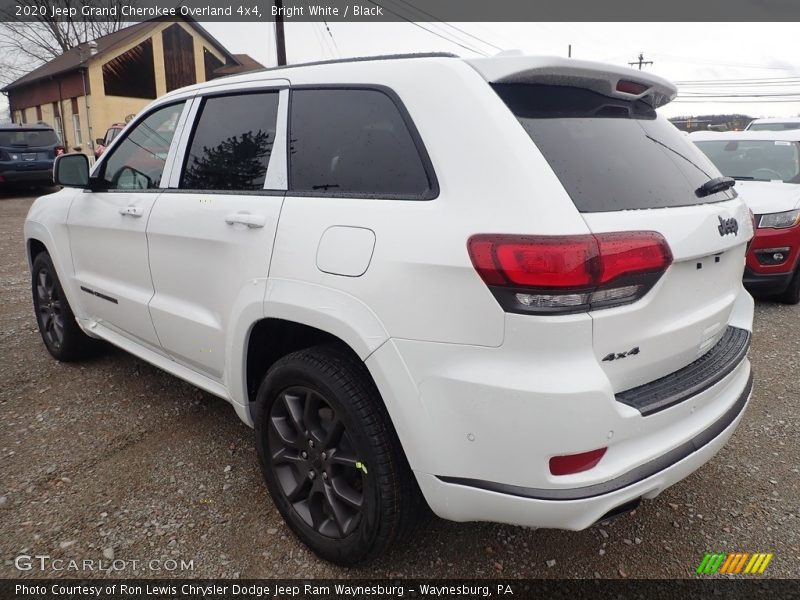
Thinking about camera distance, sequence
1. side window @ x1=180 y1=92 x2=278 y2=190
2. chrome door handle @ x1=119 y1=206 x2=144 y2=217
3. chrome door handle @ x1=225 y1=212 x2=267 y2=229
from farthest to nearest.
→ chrome door handle @ x1=119 y1=206 x2=144 y2=217
side window @ x1=180 y1=92 x2=278 y2=190
chrome door handle @ x1=225 y1=212 x2=267 y2=229

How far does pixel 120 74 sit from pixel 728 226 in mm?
32829

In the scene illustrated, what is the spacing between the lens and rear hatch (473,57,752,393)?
5.67 feet

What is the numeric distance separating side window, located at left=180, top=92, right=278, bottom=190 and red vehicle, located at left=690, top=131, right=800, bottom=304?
4.46 meters

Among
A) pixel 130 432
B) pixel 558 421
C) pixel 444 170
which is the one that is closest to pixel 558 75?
pixel 444 170

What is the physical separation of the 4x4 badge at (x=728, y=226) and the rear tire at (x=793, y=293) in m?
4.35

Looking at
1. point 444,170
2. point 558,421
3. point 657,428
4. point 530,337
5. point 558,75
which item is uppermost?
point 558,75

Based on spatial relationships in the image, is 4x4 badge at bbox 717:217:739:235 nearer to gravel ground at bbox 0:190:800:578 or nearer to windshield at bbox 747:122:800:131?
gravel ground at bbox 0:190:800:578

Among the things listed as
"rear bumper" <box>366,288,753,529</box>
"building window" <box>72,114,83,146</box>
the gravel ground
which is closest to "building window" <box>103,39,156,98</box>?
→ "building window" <box>72,114,83,146</box>

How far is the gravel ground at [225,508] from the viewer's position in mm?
2262

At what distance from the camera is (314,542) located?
222 cm

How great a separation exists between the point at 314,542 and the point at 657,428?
1.30 metres

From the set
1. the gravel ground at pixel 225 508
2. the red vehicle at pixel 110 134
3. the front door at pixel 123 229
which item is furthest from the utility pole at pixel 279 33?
the gravel ground at pixel 225 508

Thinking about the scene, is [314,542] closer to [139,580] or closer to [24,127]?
[139,580]

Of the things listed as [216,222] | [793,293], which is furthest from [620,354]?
[793,293]
